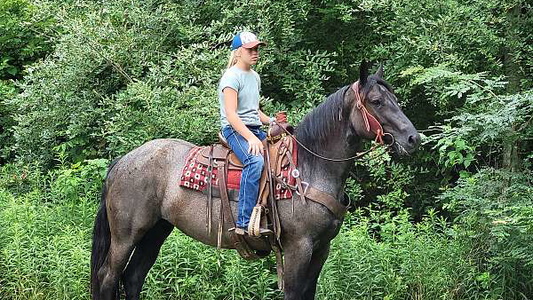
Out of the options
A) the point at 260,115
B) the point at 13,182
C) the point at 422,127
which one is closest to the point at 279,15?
the point at 422,127

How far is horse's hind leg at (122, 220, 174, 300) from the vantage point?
586cm

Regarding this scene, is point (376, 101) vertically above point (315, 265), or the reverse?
point (376, 101)

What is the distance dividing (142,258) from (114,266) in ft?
1.19

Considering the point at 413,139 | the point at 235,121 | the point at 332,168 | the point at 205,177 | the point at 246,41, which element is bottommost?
the point at 205,177

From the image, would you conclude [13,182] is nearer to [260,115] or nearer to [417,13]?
[260,115]

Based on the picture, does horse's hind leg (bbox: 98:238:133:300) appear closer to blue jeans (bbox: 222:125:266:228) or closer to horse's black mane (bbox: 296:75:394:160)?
blue jeans (bbox: 222:125:266:228)

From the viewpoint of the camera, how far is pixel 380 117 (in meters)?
4.69

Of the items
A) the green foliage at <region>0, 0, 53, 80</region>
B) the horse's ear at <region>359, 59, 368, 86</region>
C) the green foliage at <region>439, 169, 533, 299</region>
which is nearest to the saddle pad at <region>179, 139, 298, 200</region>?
the horse's ear at <region>359, 59, 368, 86</region>

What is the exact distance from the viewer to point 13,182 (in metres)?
8.95

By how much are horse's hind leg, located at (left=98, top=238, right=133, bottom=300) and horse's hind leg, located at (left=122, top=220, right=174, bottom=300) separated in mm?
203

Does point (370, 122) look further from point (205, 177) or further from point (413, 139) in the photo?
point (205, 177)

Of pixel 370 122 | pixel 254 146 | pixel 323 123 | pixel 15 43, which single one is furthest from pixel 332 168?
pixel 15 43

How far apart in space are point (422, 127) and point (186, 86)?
3.28m

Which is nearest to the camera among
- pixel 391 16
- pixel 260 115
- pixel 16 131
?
pixel 260 115
